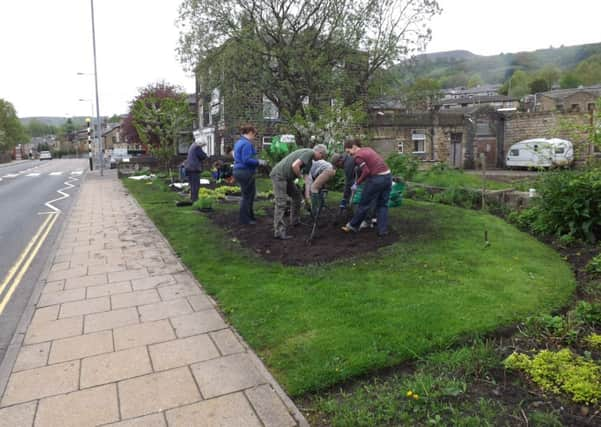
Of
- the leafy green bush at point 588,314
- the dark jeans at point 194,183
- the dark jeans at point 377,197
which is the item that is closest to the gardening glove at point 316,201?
the dark jeans at point 377,197

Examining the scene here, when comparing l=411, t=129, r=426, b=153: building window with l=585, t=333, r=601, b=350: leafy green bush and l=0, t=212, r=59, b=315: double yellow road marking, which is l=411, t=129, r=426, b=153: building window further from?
l=585, t=333, r=601, b=350: leafy green bush

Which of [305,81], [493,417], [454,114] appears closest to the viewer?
[493,417]

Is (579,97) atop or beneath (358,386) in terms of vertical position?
atop

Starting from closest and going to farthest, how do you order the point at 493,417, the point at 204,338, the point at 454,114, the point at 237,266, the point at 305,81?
the point at 493,417 < the point at 204,338 < the point at 237,266 < the point at 305,81 < the point at 454,114

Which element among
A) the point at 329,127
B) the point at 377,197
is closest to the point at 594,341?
the point at 377,197

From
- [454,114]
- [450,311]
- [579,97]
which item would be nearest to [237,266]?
[450,311]

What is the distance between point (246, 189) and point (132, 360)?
210 inches

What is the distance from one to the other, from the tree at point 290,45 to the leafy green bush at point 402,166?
22.0 feet

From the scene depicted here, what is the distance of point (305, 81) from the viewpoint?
20.5 meters

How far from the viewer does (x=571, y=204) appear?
25.0 ft

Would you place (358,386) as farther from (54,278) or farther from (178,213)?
(178,213)

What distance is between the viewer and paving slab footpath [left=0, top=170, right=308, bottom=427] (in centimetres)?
318

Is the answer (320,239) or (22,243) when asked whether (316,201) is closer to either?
(320,239)

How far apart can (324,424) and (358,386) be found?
508 mm
